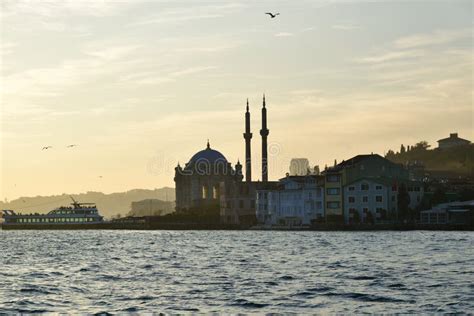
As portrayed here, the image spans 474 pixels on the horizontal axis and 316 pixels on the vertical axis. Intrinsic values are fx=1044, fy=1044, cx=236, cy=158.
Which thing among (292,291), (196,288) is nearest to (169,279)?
(196,288)

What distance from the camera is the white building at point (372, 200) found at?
168000mm

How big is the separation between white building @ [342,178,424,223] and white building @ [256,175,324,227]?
354 inches

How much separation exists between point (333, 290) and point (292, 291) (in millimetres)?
2203

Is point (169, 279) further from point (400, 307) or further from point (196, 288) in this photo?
point (400, 307)

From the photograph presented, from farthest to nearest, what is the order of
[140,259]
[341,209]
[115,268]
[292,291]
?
[341,209], [140,259], [115,268], [292,291]

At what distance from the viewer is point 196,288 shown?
57.6 meters

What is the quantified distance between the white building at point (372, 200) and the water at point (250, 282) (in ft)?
243

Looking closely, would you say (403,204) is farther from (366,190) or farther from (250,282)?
(250,282)

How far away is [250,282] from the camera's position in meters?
60.2

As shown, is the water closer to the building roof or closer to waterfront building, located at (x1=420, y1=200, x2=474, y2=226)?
waterfront building, located at (x1=420, y1=200, x2=474, y2=226)

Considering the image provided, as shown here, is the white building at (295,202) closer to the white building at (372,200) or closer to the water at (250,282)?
the white building at (372,200)

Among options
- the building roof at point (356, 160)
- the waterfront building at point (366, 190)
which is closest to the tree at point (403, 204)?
the waterfront building at point (366, 190)

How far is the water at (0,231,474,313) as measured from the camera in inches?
1938

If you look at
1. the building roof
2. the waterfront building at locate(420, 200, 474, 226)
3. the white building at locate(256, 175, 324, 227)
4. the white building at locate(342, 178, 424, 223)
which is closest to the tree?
the waterfront building at locate(420, 200, 474, 226)
